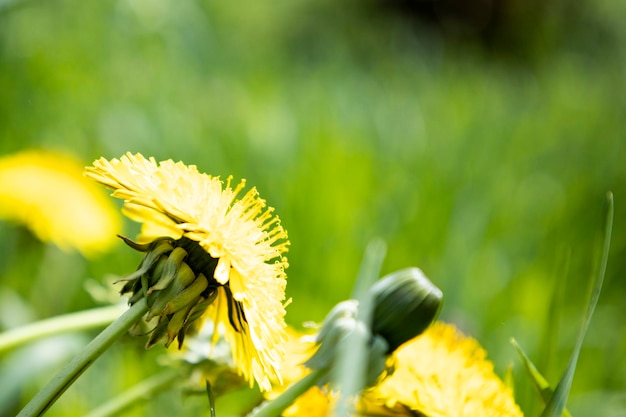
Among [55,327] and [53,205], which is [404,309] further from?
[53,205]

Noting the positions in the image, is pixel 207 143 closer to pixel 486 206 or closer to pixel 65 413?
pixel 486 206

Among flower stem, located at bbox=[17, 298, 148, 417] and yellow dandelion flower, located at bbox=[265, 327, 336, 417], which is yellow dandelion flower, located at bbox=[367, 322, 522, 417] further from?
flower stem, located at bbox=[17, 298, 148, 417]

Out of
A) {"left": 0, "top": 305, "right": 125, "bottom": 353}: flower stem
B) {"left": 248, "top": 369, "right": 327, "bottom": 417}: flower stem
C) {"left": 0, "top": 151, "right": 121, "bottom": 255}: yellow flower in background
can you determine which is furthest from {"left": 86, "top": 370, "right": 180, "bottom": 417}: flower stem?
{"left": 0, "top": 151, "right": 121, "bottom": 255}: yellow flower in background

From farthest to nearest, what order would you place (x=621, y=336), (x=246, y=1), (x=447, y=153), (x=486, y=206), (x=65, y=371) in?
1. (x=246, y=1)
2. (x=447, y=153)
3. (x=486, y=206)
4. (x=621, y=336)
5. (x=65, y=371)

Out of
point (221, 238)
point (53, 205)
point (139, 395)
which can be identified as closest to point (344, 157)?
point (53, 205)

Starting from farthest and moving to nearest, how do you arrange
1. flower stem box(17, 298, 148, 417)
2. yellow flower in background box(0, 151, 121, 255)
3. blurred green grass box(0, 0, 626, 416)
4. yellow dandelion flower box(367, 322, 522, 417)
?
blurred green grass box(0, 0, 626, 416) → yellow flower in background box(0, 151, 121, 255) → yellow dandelion flower box(367, 322, 522, 417) → flower stem box(17, 298, 148, 417)

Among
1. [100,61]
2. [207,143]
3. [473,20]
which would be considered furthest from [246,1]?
[207,143]
